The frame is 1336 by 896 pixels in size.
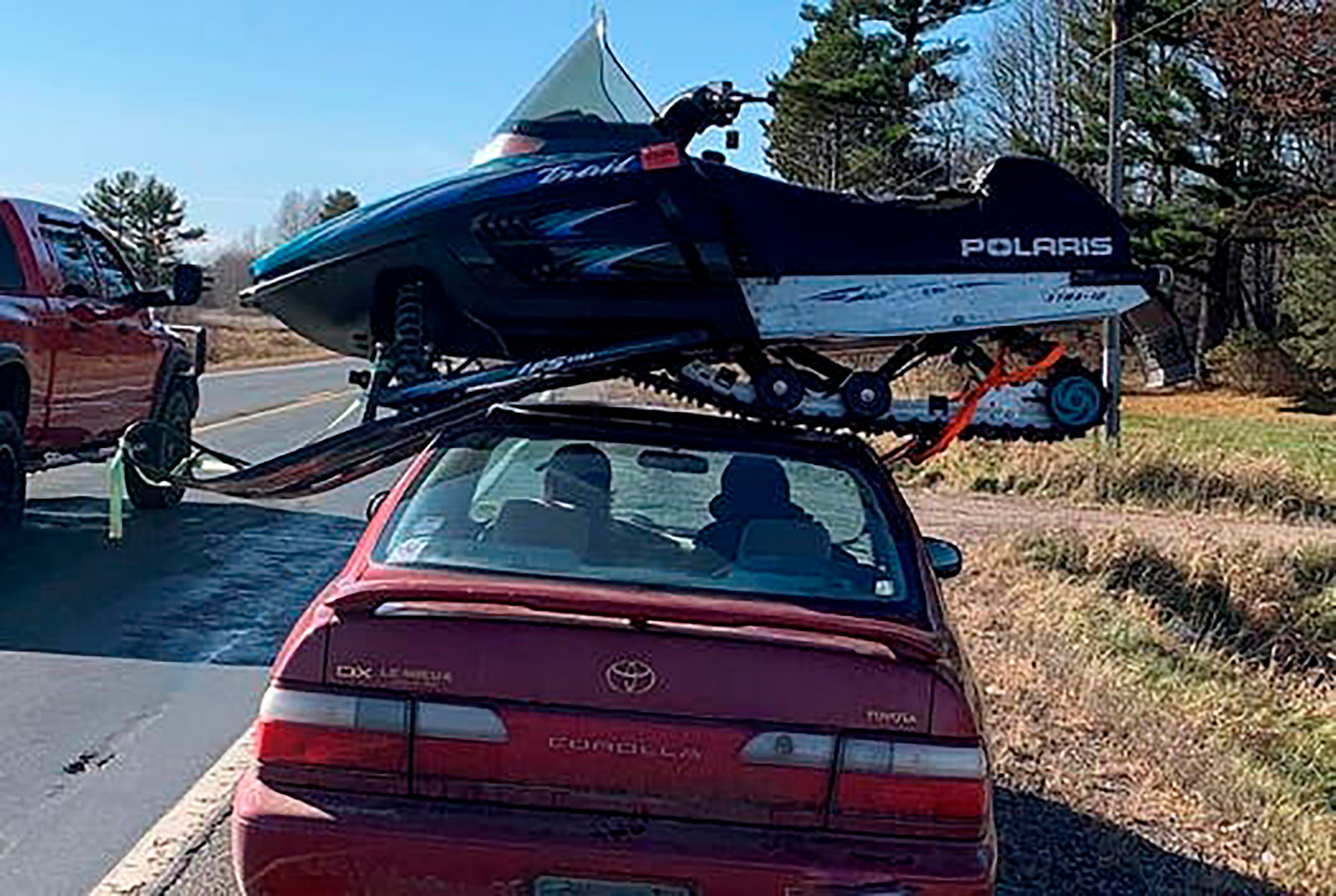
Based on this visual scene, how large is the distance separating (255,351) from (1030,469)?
42.0 metres

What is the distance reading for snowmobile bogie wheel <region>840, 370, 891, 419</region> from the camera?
5.70 meters

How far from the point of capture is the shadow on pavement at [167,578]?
8336 mm

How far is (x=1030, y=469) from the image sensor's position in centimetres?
1947

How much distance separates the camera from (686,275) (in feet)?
18.0

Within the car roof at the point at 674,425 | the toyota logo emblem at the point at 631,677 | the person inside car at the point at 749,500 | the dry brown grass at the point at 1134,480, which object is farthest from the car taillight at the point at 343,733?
the dry brown grass at the point at 1134,480

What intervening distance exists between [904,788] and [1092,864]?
6.70 feet

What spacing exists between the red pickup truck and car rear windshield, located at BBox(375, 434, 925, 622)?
620cm

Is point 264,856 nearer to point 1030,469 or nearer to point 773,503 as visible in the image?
point 773,503

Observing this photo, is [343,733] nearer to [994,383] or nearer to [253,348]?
[994,383]

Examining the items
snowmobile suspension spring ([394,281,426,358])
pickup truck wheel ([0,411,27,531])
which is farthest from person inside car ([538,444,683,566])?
pickup truck wheel ([0,411,27,531])

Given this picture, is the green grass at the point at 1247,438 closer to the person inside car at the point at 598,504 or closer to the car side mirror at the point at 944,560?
the car side mirror at the point at 944,560

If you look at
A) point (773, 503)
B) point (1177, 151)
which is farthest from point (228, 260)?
point (773, 503)

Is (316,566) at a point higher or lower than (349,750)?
lower

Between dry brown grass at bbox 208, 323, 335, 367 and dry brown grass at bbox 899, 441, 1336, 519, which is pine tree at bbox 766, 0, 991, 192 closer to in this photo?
dry brown grass at bbox 208, 323, 335, 367
